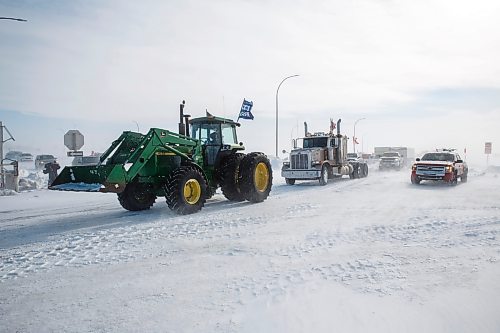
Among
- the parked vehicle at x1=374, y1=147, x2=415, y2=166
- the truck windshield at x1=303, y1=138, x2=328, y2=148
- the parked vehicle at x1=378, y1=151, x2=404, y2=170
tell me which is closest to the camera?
the truck windshield at x1=303, y1=138, x2=328, y2=148

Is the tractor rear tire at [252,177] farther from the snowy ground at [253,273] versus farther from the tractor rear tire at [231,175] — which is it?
the snowy ground at [253,273]

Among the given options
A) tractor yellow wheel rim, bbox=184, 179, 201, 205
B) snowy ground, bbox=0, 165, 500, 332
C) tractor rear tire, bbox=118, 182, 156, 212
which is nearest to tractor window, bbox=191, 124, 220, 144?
tractor yellow wheel rim, bbox=184, 179, 201, 205

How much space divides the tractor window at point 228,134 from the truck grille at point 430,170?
1033 centimetres

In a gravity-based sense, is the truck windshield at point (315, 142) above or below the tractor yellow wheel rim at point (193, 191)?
above

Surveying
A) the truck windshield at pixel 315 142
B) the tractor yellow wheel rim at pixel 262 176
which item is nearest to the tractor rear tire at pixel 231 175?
the tractor yellow wheel rim at pixel 262 176

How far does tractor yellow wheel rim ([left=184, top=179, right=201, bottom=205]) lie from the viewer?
9.73m

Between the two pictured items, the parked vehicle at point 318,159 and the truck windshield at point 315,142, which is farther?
the truck windshield at point 315,142

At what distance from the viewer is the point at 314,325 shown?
11.5 ft

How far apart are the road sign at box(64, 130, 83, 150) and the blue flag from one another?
9.75 m

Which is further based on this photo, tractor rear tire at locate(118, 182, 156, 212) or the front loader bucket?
tractor rear tire at locate(118, 182, 156, 212)

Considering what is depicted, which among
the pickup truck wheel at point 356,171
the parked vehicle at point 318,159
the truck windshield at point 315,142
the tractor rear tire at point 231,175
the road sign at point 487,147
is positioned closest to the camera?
the tractor rear tire at point 231,175

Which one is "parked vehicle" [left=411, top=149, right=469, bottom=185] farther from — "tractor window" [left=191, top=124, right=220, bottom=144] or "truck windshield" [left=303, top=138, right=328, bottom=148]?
"tractor window" [left=191, top=124, right=220, bottom=144]

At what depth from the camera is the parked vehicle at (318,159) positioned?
1831cm

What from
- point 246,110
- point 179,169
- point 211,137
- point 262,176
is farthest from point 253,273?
point 246,110
